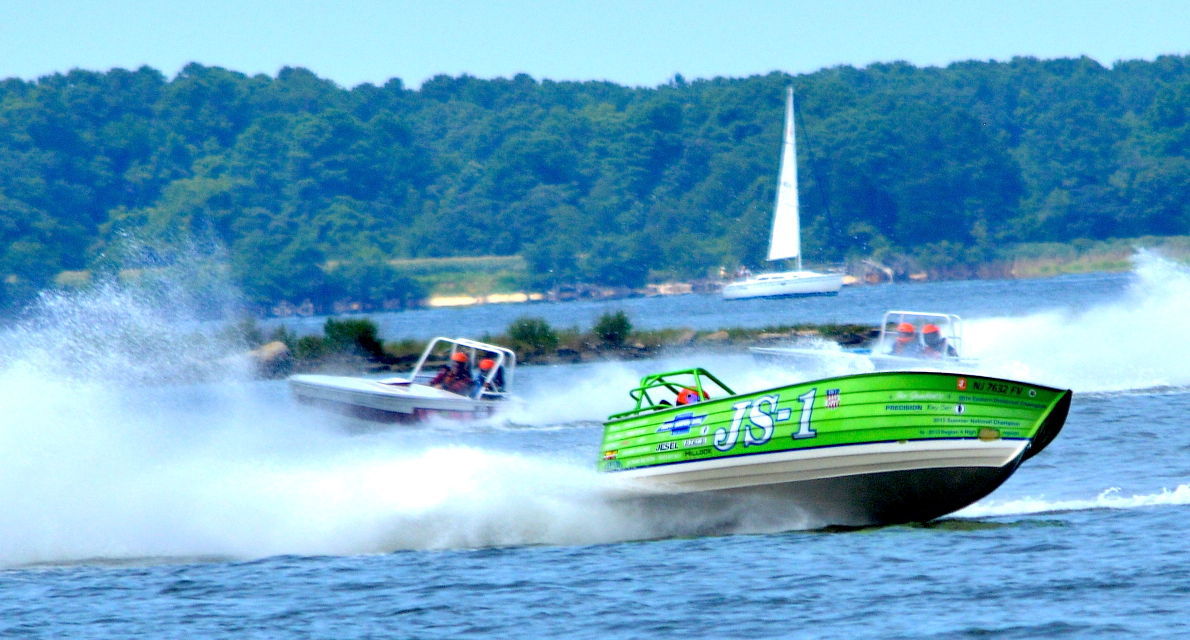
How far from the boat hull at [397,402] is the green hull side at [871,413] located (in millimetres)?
11869

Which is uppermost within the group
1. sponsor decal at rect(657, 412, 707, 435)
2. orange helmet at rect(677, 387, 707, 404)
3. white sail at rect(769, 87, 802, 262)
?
white sail at rect(769, 87, 802, 262)

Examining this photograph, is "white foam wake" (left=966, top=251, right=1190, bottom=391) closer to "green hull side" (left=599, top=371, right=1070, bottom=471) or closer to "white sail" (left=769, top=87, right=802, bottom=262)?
"green hull side" (left=599, top=371, right=1070, bottom=471)

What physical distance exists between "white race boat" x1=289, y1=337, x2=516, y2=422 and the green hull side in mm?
11578

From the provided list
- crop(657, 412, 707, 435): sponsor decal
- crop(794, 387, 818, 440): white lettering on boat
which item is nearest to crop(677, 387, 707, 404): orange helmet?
crop(657, 412, 707, 435): sponsor decal

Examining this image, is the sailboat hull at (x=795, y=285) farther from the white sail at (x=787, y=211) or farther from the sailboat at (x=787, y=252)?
the white sail at (x=787, y=211)

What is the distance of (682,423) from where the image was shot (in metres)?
14.7

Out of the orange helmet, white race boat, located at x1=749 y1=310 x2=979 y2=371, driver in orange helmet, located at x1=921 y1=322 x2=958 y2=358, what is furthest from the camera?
driver in orange helmet, located at x1=921 y1=322 x2=958 y2=358

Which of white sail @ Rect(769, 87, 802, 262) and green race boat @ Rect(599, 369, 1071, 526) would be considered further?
white sail @ Rect(769, 87, 802, 262)

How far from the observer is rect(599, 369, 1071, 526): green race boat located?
1369 centimetres

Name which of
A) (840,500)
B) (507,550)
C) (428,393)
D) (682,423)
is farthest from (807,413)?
(428,393)

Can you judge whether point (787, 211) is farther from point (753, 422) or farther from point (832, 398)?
point (832, 398)

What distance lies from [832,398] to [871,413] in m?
0.36

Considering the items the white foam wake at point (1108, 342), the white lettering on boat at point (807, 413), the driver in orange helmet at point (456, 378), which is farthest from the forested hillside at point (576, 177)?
the white lettering on boat at point (807, 413)

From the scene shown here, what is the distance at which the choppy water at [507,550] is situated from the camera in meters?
11.9
